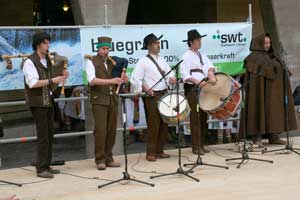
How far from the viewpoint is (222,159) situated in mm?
8586

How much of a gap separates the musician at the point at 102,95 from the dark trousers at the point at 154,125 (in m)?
0.63

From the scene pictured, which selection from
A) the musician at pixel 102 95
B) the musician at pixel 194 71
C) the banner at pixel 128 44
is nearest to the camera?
the musician at pixel 102 95

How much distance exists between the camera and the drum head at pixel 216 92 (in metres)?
8.32

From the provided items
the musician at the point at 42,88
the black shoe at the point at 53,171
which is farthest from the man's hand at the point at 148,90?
the black shoe at the point at 53,171

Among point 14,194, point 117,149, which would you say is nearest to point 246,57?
point 117,149

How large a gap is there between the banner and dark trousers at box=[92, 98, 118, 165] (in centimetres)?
84

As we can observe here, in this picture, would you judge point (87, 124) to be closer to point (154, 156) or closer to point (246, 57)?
point (154, 156)

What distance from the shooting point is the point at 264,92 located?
935 centimetres

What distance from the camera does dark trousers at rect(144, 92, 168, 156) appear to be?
27.4ft

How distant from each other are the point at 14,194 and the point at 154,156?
98.0 inches

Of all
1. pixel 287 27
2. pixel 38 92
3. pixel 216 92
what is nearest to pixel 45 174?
pixel 38 92

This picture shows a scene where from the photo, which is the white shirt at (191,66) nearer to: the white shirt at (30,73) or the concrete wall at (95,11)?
the concrete wall at (95,11)

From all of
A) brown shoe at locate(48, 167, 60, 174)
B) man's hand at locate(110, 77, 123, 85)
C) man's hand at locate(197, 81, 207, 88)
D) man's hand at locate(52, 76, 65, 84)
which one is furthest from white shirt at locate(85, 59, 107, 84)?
man's hand at locate(197, 81, 207, 88)

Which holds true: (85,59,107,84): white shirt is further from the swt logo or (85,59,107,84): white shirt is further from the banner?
the swt logo
